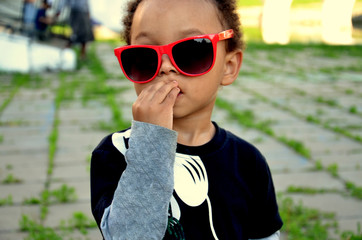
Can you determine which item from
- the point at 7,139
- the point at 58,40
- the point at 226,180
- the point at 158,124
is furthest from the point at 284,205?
the point at 58,40

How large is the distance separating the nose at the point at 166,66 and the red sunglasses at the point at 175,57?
1 cm

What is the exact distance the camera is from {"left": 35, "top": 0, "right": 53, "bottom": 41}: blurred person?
863 cm

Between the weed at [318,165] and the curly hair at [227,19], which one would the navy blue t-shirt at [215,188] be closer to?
the curly hair at [227,19]

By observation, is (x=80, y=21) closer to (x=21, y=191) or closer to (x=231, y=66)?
(x=21, y=191)

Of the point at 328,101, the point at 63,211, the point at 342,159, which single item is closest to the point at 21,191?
the point at 63,211

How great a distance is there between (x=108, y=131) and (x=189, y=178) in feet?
11.2

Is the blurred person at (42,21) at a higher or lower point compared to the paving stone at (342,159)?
higher

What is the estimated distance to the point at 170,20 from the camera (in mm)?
1402

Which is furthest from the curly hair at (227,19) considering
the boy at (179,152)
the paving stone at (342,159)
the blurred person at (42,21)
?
the blurred person at (42,21)

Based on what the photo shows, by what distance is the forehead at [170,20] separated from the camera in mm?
1408

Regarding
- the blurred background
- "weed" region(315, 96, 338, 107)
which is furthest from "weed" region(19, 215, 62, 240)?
"weed" region(315, 96, 338, 107)

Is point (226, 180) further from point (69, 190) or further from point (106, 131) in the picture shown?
point (106, 131)

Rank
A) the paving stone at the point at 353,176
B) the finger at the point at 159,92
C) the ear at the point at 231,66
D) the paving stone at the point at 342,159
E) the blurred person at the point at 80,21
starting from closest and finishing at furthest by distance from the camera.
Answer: the finger at the point at 159,92 < the ear at the point at 231,66 < the paving stone at the point at 353,176 < the paving stone at the point at 342,159 < the blurred person at the point at 80,21

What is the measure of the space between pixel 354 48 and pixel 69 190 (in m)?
10.5
